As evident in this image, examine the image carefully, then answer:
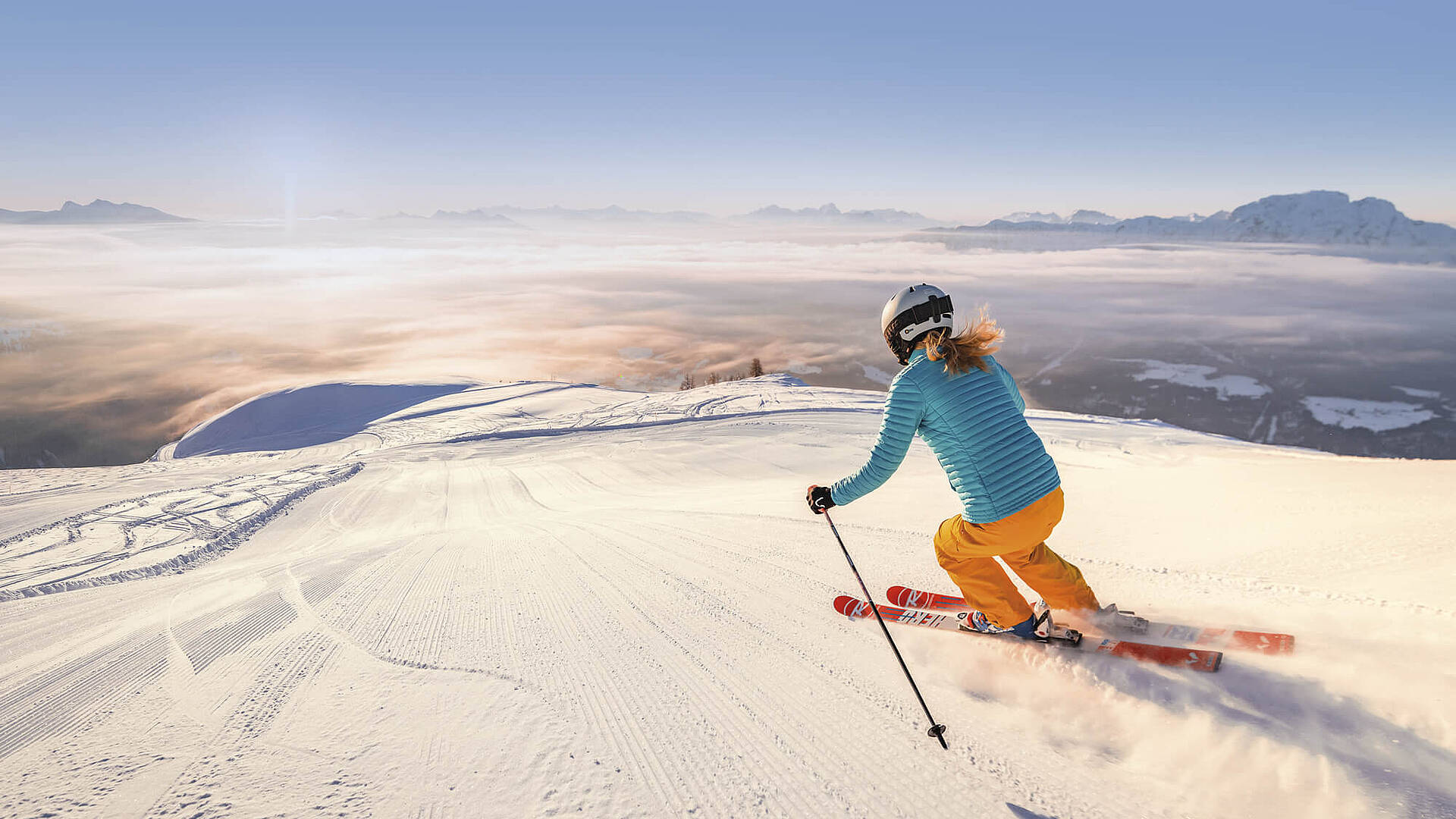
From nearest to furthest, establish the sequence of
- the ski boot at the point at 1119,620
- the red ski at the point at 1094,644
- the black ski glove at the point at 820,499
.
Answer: the red ski at the point at 1094,644 < the black ski glove at the point at 820,499 < the ski boot at the point at 1119,620

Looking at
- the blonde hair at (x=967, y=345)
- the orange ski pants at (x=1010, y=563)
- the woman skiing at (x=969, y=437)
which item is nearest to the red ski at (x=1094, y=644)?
the orange ski pants at (x=1010, y=563)

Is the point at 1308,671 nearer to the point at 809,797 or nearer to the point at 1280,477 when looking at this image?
the point at 809,797

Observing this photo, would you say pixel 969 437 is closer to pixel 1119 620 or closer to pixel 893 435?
pixel 893 435

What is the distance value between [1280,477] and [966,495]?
6723 mm

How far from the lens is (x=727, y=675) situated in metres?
3.60

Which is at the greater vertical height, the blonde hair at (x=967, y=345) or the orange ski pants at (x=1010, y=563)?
the blonde hair at (x=967, y=345)

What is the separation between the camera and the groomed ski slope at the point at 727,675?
2551 mm

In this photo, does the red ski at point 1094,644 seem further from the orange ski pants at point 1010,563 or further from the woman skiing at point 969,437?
the woman skiing at point 969,437

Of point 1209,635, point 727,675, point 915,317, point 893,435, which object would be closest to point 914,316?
point 915,317

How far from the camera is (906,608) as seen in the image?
4.35 m

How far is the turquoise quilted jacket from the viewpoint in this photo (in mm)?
3135

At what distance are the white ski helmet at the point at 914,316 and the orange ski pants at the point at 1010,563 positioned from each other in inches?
37.8

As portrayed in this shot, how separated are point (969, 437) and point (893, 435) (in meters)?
0.36

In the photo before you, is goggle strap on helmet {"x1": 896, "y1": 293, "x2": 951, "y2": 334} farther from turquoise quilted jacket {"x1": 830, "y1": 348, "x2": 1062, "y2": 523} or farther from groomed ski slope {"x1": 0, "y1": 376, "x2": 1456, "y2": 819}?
groomed ski slope {"x1": 0, "y1": 376, "x2": 1456, "y2": 819}
